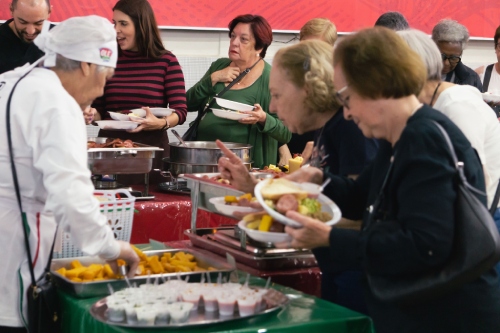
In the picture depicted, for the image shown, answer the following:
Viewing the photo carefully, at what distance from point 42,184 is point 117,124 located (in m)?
1.77

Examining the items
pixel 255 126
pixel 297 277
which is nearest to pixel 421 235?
pixel 297 277

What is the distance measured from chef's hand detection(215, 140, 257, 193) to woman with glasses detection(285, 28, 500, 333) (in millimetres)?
674

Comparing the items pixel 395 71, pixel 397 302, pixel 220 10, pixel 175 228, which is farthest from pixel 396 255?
pixel 220 10

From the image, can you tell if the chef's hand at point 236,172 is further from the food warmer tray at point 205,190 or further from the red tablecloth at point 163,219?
the red tablecloth at point 163,219

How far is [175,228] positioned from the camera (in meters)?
3.70

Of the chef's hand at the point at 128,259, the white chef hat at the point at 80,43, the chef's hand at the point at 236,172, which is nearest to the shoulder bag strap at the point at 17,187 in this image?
the white chef hat at the point at 80,43

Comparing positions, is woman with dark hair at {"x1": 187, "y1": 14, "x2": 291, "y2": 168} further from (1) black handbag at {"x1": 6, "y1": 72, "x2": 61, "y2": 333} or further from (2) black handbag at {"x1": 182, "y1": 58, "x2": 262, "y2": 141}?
(1) black handbag at {"x1": 6, "y1": 72, "x2": 61, "y2": 333}

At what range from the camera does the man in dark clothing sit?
4.41 metres

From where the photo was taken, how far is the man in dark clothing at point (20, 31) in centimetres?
441

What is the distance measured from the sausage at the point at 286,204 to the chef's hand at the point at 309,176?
0.24 meters

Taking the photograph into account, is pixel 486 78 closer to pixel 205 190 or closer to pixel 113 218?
pixel 205 190

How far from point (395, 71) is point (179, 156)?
2115 millimetres

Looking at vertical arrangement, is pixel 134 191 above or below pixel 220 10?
below

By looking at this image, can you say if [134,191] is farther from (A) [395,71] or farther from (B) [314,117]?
(A) [395,71]
